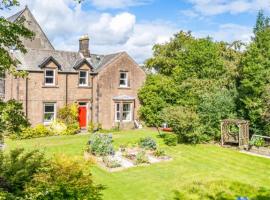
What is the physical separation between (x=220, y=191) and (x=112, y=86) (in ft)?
69.2

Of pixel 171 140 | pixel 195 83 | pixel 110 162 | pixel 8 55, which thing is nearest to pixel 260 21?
pixel 195 83

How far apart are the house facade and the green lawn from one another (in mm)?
6375

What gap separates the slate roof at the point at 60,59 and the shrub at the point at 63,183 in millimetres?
15968

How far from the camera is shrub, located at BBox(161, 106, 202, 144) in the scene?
82.7 ft

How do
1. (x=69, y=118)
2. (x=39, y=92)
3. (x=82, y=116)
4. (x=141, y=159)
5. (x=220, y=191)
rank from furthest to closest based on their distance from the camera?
1. (x=82, y=116)
2. (x=69, y=118)
3. (x=39, y=92)
4. (x=141, y=159)
5. (x=220, y=191)

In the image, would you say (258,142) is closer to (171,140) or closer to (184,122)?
(184,122)

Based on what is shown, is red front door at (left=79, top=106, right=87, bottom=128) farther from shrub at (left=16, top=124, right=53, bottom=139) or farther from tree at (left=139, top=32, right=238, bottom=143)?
tree at (left=139, top=32, right=238, bottom=143)

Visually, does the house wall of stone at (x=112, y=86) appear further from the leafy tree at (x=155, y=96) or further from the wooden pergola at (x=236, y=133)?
the wooden pergola at (x=236, y=133)

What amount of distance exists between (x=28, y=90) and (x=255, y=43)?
66.1 feet

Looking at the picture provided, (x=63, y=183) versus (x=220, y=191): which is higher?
(x=63, y=183)

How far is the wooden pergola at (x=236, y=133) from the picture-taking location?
2486 centimetres

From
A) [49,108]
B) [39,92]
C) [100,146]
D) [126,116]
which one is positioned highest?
[39,92]

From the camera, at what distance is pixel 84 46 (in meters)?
35.6

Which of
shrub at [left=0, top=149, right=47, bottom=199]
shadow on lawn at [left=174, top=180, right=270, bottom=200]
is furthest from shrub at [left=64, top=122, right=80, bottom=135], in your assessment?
shadow on lawn at [left=174, top=180, right=270, bottom=200]
